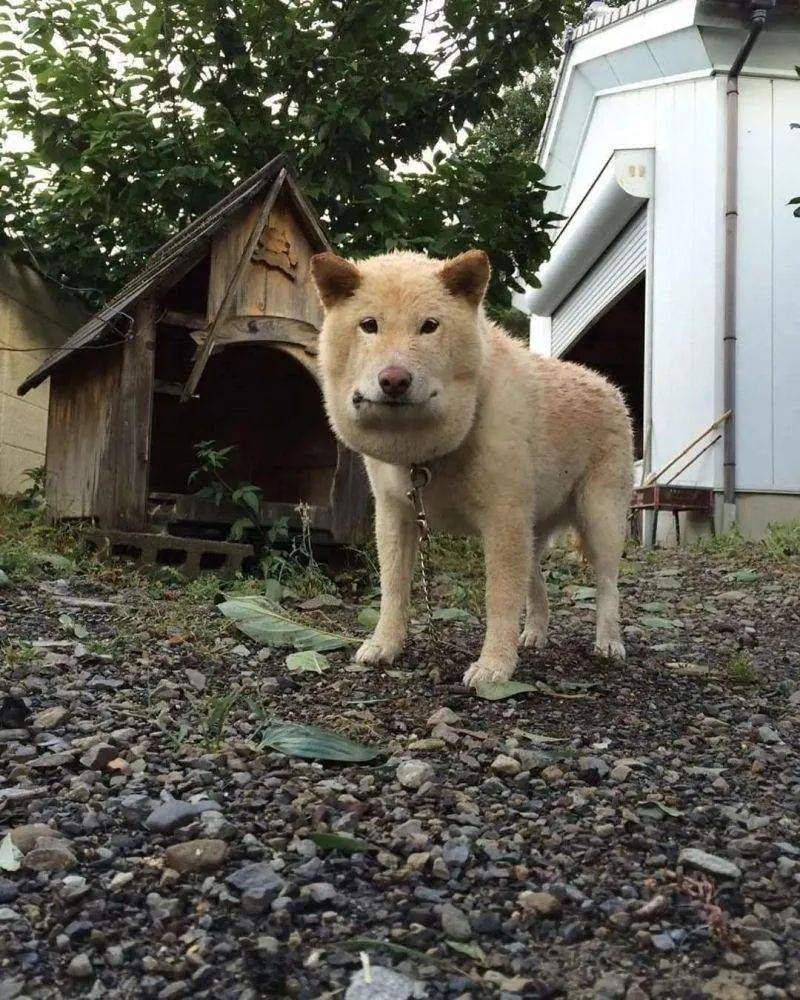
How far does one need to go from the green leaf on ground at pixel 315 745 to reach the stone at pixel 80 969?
3.33 feet

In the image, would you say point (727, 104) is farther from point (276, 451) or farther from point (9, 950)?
point (9, 950)

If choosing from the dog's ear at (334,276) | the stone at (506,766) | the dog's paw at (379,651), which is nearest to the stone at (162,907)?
the stone at (506,766)

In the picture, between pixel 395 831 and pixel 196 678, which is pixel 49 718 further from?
pixel 395 831

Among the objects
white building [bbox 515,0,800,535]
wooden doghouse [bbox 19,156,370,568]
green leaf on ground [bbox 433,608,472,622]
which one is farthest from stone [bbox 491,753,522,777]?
white building [bbox 515,0,800,535]

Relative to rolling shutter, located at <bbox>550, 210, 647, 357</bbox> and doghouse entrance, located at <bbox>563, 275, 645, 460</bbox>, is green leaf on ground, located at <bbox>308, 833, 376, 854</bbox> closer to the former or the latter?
rolling shutter, located at <bbox>550, 210, 647, 357</bbox>

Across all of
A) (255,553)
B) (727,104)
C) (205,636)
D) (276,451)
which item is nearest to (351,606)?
(255,553)

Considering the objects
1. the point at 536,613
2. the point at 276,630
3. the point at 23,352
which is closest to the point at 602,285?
the point at 23,352

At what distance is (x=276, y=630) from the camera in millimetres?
4113

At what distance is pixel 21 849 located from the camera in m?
2.00

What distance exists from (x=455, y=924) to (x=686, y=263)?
10.4 metres

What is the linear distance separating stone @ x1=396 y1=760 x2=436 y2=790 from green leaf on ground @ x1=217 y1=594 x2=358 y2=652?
151cm

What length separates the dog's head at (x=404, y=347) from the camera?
3133 millimetres

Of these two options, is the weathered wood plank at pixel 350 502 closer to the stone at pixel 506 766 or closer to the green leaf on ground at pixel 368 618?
the green leaf on ground at pixel 368 618

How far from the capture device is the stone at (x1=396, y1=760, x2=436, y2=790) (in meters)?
2.43
